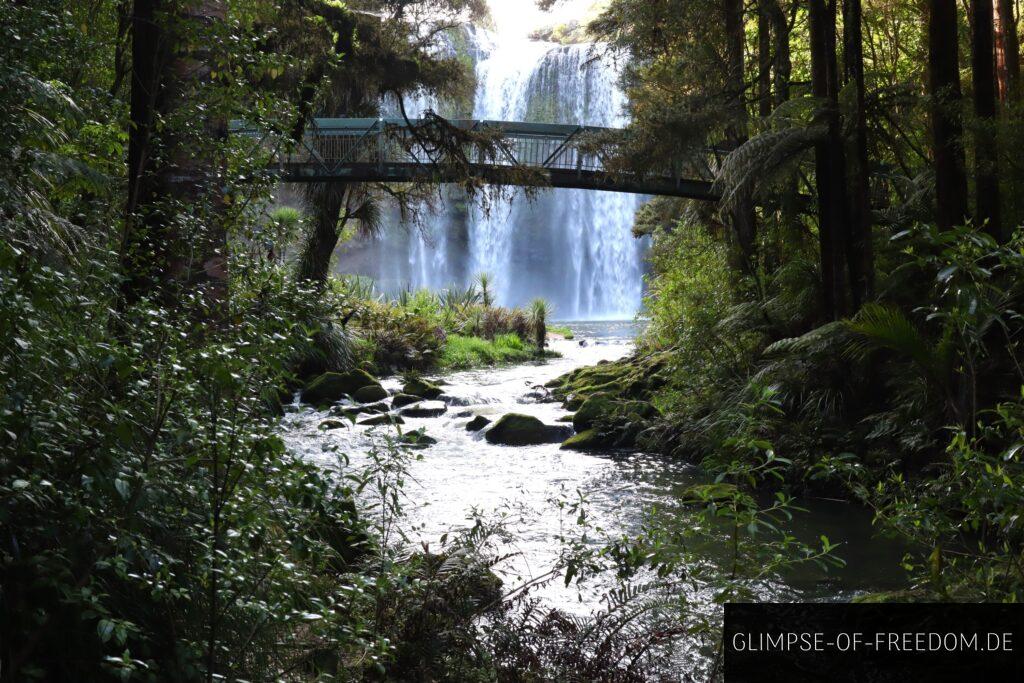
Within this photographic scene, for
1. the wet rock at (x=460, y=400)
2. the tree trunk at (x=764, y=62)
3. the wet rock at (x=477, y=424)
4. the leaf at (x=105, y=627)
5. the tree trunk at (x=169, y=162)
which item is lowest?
the wet rock at (x=477, y=424)

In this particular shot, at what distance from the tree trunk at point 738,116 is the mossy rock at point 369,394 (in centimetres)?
544

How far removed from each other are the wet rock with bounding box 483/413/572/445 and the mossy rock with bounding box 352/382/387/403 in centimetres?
282

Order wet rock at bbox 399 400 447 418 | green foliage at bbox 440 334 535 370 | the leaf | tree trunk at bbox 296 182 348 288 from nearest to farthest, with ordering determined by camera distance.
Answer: the leaf → wet rock at bbox 399 400 447 418 → tree trunk at bbox 296 182 348 288 → green foliage at bbox 440 334 535 370

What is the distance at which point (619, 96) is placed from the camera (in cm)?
2539

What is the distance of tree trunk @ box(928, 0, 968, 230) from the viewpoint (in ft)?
23.5

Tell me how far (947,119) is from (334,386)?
8691 mm

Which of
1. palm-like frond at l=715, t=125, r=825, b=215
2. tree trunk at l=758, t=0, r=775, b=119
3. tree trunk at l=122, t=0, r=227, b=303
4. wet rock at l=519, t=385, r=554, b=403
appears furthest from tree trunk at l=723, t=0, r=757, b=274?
tree trunk at l=122, t=0, r=227, b=303

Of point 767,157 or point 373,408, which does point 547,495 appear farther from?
point 373,408

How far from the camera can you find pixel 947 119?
24.1ft

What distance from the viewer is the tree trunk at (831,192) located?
332 inches

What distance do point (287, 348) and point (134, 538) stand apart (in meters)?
0.69

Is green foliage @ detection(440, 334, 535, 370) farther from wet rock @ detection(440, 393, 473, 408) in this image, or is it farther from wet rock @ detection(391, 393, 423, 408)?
wet rock @ detection(391, 393, 423, 408)

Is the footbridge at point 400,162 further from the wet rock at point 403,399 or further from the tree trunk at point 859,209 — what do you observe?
the tree trunk at point 859,209

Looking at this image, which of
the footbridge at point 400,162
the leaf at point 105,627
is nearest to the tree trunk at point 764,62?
the footbridge at point 400,162
